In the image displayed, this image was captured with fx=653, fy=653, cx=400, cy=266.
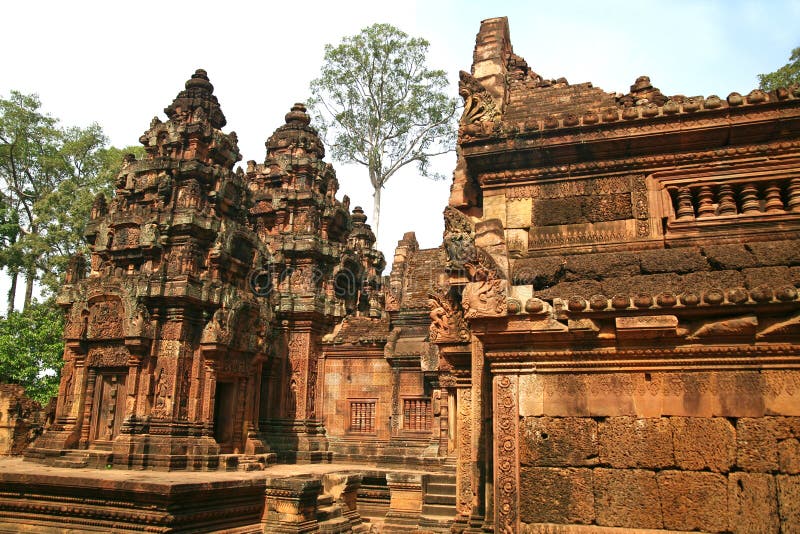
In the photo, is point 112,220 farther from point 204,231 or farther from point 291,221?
point 291,221

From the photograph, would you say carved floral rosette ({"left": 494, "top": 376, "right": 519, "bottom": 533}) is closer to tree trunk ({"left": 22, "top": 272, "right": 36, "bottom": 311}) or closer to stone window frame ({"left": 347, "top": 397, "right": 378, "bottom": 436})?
stone window frame ({"left": 347, "top": 397, "right": 378, "bottom": 436})

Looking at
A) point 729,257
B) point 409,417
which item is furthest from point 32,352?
point 729,257

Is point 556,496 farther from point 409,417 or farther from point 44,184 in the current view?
point 44,184

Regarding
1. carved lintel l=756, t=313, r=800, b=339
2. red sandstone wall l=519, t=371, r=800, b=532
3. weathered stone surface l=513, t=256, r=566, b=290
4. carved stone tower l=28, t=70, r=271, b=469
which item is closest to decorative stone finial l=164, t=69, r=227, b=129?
carved stone tower l=28, t=70, r=271, b=469

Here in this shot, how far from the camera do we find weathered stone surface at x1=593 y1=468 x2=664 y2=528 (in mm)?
4742

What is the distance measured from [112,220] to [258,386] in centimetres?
552

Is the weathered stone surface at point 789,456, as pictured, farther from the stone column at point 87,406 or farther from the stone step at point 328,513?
the stone column at point 87,406

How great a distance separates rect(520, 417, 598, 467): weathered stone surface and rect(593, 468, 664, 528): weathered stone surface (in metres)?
0.20

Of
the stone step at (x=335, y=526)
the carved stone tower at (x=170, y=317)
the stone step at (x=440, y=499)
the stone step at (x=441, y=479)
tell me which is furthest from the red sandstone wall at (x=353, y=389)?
the stone step at (x=440, y=499)

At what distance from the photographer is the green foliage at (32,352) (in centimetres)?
2284

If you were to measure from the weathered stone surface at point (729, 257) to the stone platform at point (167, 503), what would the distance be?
6020 millimetres

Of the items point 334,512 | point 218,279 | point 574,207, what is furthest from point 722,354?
point 218,279

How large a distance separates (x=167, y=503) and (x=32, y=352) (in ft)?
56.3

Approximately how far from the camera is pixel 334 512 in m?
12.3
